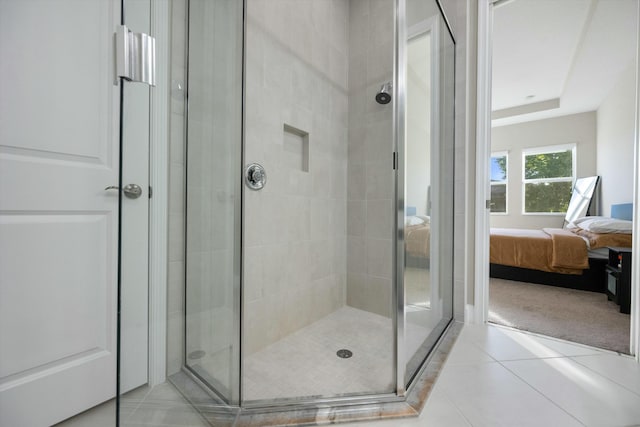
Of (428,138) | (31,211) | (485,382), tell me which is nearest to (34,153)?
(31,211)

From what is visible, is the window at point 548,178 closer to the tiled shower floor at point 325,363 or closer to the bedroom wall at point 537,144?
the bedroom wall at point 537,144

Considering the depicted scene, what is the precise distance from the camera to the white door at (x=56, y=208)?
0.88 metres

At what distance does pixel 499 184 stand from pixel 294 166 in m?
5.37

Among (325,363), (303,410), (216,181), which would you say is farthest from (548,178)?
(216,181)

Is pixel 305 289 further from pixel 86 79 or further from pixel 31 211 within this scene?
pixel 86 79

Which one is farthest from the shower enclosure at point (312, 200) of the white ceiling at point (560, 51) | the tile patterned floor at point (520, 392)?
the white ceiling at point (560, 51)

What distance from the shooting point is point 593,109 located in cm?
459

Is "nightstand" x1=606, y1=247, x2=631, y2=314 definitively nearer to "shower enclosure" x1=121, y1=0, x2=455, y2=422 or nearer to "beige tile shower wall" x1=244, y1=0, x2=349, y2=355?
"shower enclosure" x1=121, y1=0, x2=455, y2=422

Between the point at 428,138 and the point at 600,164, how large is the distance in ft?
15.9

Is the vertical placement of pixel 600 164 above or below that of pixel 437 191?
above

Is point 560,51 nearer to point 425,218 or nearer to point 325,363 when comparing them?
point 425,218

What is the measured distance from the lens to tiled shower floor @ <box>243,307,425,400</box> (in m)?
1.17

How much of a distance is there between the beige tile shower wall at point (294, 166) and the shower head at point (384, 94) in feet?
1.18

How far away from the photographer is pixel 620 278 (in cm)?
211
